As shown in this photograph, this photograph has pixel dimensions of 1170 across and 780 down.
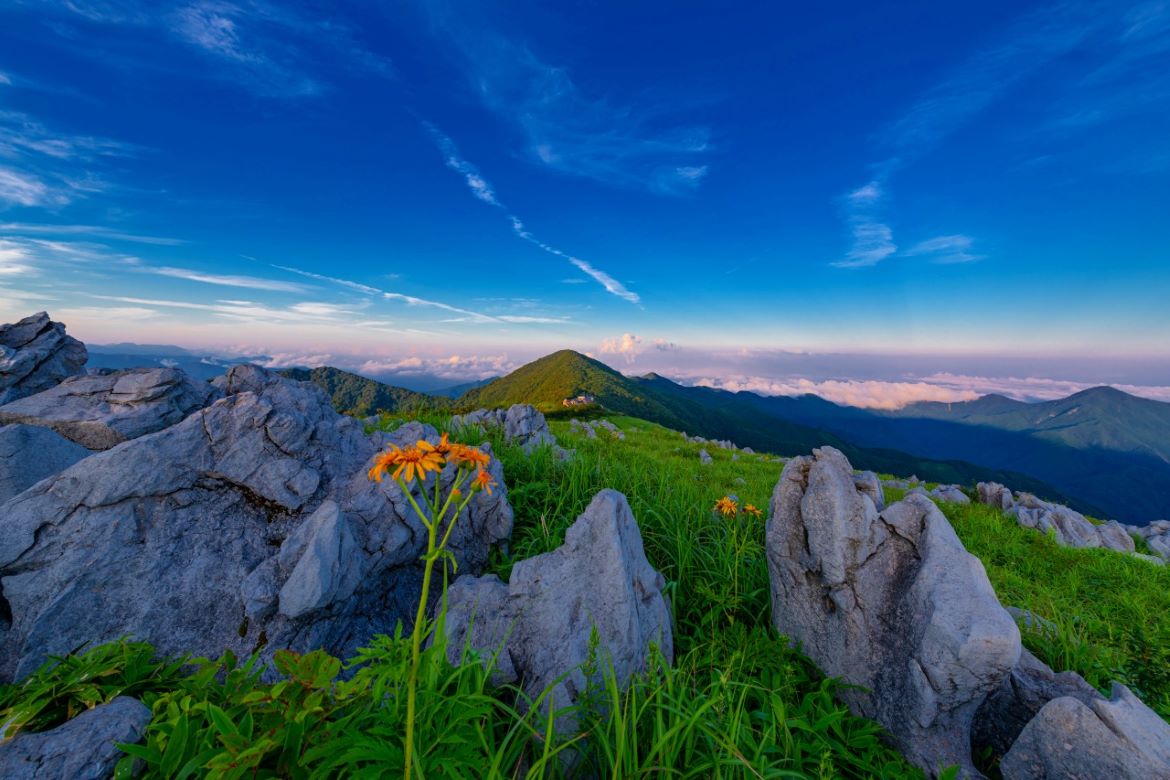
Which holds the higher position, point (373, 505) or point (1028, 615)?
point (373, 505)

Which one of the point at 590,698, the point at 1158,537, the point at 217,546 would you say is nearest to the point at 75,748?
the point at 217,546

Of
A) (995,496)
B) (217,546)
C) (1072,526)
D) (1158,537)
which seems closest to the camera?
(217,546)

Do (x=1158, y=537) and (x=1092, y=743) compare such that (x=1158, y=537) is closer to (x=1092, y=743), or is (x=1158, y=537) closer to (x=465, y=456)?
(x=1092, y=743)

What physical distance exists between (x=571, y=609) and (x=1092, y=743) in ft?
15.4

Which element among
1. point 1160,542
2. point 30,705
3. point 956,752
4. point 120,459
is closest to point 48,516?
point 120,459

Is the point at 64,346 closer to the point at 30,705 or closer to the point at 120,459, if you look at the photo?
the point at 120,459

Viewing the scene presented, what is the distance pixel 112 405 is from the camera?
9.04 meters

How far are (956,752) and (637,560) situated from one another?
3579 mm

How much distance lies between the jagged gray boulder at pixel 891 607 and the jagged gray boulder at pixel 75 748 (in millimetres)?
6688

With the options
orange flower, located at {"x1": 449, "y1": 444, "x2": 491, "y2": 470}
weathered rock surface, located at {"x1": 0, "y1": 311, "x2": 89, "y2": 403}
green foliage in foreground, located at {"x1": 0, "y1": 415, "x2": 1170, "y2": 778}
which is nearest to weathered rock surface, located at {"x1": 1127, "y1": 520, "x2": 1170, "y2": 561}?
green foliage in foreground, located at {"x1": 0, "y1": 415, "x2": 1170, "y2": 778}

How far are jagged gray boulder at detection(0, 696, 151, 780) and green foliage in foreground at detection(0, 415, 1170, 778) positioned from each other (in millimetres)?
197

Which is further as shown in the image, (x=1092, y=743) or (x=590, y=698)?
(x=590, y=698)

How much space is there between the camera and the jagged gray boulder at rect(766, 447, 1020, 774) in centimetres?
428

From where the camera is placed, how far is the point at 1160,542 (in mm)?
17422
